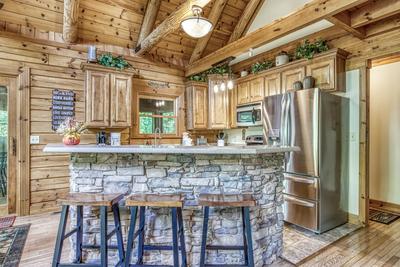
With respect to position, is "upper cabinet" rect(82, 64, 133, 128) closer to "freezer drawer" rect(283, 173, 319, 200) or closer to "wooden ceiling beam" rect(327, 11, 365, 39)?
"freezer drawer" rect(283, 173, 319, 200)

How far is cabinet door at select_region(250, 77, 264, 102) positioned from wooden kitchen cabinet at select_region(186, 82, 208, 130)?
3.62ft

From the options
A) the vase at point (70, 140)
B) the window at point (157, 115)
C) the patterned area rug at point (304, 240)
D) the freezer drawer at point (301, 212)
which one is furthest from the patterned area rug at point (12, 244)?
the freezer drawer at point (301, 212)

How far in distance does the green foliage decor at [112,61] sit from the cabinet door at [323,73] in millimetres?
3267

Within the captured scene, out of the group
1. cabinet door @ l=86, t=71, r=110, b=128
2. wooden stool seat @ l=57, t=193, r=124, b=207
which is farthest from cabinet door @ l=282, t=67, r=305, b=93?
wooden stool seat @ l=57, t=193, r=124, b=207

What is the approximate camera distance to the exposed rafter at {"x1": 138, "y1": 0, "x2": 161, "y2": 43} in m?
4.16

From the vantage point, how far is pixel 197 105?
5301 millimetres

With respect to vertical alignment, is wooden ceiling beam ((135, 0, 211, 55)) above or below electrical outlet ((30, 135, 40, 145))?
above

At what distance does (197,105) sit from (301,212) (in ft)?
10.0

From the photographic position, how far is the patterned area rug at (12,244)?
2.40 meters

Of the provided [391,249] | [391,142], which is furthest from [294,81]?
[391,249]

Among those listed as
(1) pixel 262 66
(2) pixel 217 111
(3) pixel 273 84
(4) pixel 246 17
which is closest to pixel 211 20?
(4) pixel 246 17

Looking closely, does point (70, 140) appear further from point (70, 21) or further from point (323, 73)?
point (323, 73)

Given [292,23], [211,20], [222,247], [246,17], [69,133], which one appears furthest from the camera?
[246,17]

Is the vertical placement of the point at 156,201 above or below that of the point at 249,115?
below
